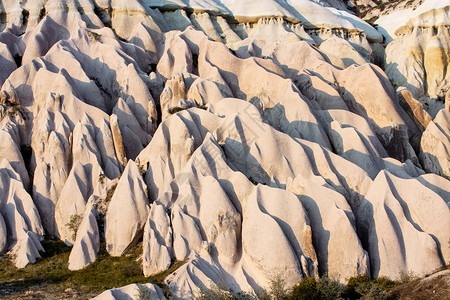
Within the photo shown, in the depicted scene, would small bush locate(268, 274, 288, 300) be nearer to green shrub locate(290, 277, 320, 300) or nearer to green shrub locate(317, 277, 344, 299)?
green shrub locate(290, 277, 320, 300)

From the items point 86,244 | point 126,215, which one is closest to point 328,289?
point 126,215

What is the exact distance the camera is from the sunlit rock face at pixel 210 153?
2245 centimetres

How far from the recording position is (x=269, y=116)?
3388 cm

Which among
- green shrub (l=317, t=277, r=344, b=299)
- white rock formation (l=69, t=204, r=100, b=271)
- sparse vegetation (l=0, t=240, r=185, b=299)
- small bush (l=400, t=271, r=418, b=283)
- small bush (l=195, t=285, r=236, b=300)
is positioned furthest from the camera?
white rock formation (l=69, t=204, r=100, b=271)

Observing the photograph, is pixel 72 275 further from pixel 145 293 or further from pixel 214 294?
pixel 214 294

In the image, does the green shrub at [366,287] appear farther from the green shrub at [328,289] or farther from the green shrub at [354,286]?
the green shrub at [328,289]

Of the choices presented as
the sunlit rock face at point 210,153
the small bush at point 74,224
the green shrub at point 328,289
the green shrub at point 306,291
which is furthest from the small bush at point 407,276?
the small bush at point 74,224

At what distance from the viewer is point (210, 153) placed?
26.1 meters

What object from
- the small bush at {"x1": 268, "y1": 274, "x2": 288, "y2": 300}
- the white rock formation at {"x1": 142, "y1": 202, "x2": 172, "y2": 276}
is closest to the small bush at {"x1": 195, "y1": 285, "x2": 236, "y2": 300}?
the small bush at {"x1": 268, "y1": 274, "x2": 288, "y2": 300}

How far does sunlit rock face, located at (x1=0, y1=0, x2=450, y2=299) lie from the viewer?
22453 mm

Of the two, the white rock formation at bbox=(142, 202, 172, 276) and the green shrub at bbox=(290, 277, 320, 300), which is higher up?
the white rock formation at bbox=(142, 202, 172, 276)

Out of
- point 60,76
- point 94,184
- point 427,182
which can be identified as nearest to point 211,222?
point 94,184

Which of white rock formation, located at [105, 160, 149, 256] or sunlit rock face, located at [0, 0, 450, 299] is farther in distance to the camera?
white rock formation, located at [105, 160, 149, 256]

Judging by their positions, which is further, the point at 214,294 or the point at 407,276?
the point at 407,276
